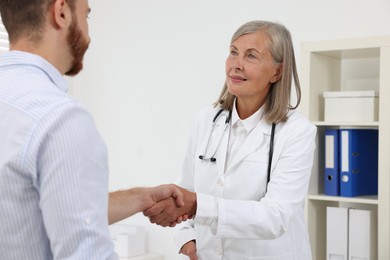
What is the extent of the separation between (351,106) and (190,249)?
1.05 m

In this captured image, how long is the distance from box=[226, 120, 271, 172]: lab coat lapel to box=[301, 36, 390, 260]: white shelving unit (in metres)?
0.70

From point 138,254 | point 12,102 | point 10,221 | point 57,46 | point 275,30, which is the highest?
point 275,30

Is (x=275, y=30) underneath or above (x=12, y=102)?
above

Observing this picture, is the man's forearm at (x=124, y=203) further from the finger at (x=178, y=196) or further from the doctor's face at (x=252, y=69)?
the doctor's face at (x=252, y=69)

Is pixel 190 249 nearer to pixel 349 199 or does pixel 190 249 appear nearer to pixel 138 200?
pixel 138 200

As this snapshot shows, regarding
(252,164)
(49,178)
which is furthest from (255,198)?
(49,178)

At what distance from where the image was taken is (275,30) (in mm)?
2201

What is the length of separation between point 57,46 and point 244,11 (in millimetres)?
2389

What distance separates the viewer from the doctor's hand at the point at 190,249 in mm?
2129

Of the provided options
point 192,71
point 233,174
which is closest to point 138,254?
point 192,71

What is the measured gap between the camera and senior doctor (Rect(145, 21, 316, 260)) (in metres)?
1.94

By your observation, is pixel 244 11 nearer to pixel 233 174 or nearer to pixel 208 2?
pixel 208 2

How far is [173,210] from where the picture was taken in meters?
2.00

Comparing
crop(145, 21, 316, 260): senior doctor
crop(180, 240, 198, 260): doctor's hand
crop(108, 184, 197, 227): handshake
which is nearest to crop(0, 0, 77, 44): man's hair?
crop(108, 184, 197, 227): handshake
